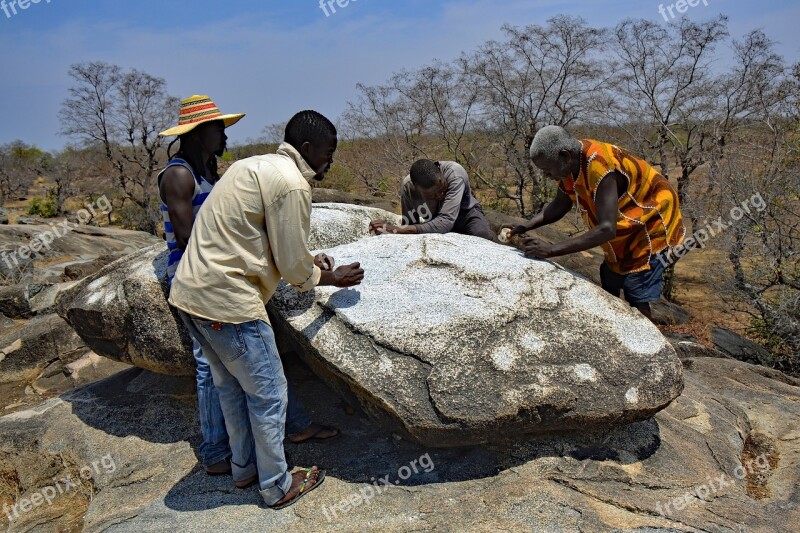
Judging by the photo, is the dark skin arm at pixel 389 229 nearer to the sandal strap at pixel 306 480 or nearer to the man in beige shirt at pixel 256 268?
the man in beige shirt at pixel 256 268

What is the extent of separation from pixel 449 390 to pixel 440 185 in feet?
5.99

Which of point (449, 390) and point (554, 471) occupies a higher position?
point (449, 390)

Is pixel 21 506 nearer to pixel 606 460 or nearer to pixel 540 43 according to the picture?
pixel 606 460

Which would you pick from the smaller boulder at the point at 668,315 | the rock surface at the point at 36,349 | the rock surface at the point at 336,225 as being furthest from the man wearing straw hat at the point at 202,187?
the smaller boulder at the point at 668,315

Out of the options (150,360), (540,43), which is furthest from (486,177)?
(150,360)

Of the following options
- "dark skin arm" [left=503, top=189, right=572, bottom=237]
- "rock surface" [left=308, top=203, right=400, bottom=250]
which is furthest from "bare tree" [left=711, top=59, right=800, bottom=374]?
"rock surface" [left=308, top=203, right=400, bottom=250]

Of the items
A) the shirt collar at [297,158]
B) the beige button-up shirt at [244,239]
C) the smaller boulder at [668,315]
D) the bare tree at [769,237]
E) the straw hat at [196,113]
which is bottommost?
the smaller boulder at [668,315]

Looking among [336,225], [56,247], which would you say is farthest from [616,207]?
[56,247]

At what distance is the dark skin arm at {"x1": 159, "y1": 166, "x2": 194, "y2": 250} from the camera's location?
8.91 feet

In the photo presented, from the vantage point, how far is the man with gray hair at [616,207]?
10.0 ft

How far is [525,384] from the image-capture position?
105 inches

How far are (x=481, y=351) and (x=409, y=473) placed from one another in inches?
27.0

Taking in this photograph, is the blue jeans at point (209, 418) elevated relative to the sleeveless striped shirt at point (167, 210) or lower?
lower

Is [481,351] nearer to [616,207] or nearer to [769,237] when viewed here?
[616,207]
